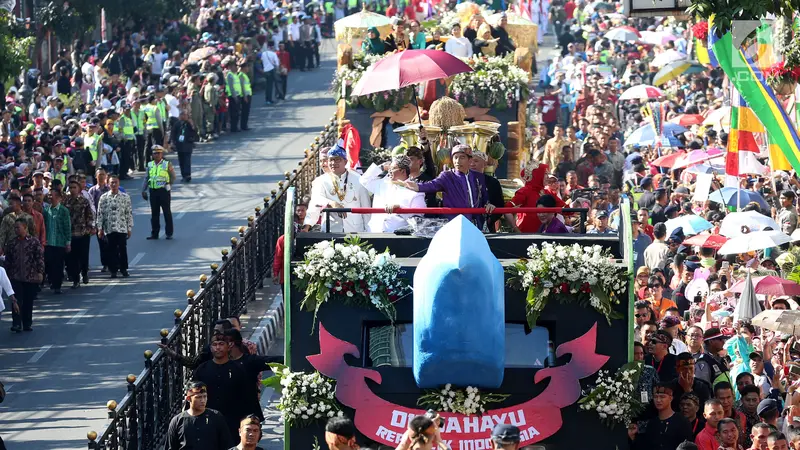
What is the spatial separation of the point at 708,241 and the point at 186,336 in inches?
291

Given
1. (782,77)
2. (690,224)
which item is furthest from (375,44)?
(782,77)

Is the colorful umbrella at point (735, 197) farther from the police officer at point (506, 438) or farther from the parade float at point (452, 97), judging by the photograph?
the police officer at point (506, 438)

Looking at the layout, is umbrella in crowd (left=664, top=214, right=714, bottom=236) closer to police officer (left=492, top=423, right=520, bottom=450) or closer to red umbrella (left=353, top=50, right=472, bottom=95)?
red umbrella (left=353, top=50, right=472, bottom=95)

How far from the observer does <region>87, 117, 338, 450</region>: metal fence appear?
641 inches

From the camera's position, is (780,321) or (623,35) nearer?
(780,321)

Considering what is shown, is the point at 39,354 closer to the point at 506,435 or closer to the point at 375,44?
the point at 375,44

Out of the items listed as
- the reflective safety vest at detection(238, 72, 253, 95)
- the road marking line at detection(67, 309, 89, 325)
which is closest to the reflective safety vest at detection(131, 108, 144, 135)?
the reflective safety vest at detection(238, 72, 253, 95)

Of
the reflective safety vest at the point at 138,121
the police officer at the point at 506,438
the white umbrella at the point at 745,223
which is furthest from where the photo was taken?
the reflective safety vest at the point at 138,121

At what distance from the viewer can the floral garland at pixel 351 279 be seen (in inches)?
566

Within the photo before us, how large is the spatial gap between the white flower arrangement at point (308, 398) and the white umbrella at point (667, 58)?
28.5m

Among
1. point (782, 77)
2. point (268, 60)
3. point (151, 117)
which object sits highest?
point (782, 77)

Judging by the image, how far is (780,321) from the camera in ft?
56.9

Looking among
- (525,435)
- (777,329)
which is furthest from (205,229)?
(525,435)

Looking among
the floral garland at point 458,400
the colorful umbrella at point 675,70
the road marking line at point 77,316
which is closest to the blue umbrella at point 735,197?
the road marking line at point 77,316
